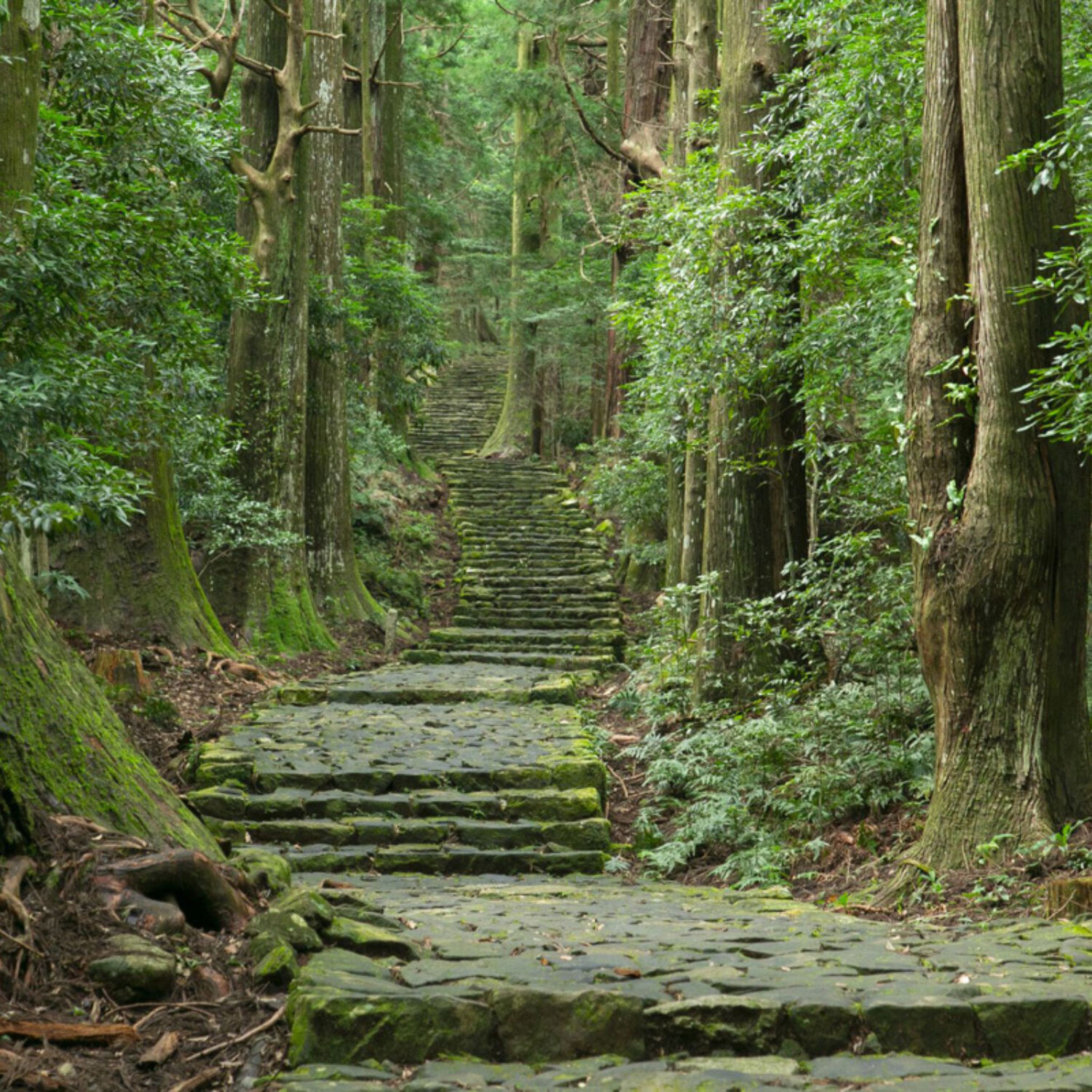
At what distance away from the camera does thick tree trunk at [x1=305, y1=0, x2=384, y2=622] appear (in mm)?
14773

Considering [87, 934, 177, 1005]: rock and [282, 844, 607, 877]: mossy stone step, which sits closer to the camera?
[87, 934, 177, 1005]: rock

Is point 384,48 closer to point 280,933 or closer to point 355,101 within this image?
point 355,101

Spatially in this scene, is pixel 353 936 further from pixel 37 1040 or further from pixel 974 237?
pixel 974 237

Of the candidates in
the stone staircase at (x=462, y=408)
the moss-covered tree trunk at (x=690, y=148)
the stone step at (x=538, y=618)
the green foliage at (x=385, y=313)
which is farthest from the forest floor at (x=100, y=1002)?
the stone staircase at (x=462, y=408)

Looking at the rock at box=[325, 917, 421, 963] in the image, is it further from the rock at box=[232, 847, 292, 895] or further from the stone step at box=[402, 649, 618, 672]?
the stone step at box=[402, 649, 618, 672]

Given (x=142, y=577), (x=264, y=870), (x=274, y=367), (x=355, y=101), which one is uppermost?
Answer: (x=355, y=101)

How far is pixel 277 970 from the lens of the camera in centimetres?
360

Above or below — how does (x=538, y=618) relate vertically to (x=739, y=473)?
below

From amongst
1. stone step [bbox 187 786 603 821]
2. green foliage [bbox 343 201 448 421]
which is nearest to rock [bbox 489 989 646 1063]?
stone step [bbox 187 786 603 821]

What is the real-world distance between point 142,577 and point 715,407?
5.68 m

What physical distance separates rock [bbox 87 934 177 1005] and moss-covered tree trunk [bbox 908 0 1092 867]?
12.5 ft

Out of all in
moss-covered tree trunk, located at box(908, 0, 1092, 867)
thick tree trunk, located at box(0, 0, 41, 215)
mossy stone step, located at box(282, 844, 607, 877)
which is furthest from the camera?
mossy stone step, located at box(282, 844, 607, 877)

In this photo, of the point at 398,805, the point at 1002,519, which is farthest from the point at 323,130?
the point at 1002,519

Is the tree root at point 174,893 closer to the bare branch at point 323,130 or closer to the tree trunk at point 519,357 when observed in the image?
the bare branch at point 323,130
